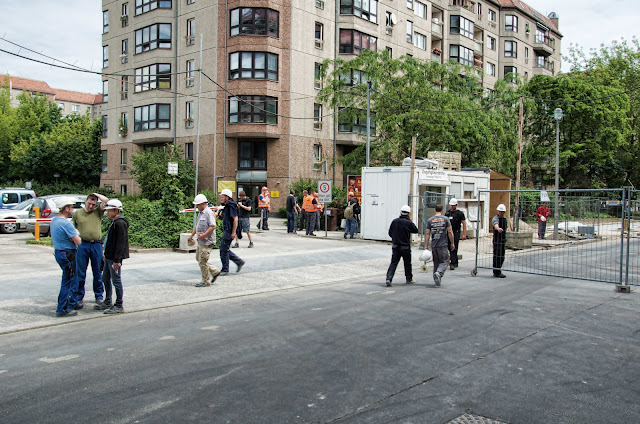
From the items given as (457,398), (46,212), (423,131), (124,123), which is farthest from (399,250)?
(124,123)

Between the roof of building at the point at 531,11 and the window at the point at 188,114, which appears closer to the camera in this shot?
the window at the point at 188,114

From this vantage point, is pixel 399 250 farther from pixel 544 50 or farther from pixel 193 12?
pixel 544 50

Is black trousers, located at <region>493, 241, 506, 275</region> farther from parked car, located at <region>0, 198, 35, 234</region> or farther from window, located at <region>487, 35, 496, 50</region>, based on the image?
window, located at <region>487, 35, 496, 50</region>

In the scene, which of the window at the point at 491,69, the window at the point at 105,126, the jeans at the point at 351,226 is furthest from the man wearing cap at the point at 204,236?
the window at the point at 491,69

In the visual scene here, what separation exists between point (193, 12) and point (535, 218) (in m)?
29.7

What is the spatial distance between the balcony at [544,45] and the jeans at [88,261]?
210ft

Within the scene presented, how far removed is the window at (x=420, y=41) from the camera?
45500 millimetres

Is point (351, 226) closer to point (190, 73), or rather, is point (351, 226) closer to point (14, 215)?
point (14, 215)

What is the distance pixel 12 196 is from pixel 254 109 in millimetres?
15201

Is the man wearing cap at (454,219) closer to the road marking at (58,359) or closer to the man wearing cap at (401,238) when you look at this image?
the man wearing cap at (401,238)

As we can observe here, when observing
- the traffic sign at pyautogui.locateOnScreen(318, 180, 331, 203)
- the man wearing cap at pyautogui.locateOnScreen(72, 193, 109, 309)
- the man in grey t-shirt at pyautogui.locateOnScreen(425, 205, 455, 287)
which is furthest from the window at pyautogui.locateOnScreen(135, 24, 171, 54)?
the man wearing cap at pyautogui.locateOnScreen(72, 193, 109, 309)

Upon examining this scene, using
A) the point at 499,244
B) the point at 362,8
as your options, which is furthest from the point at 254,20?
the point at 499,244

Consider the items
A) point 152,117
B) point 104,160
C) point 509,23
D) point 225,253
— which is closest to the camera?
point 225,253

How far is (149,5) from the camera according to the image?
1535 inches
